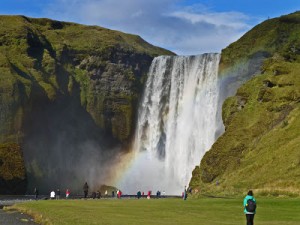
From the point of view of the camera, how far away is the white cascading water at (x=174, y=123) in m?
126

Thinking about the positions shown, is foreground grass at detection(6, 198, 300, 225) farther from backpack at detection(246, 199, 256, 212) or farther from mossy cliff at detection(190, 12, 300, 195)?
mossy cliff at detection(190, 12, 300, 195)

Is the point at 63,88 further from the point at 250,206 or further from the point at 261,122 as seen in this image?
the point at 250,206

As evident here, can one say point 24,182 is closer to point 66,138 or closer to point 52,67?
point 66,138

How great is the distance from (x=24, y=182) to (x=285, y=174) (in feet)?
213

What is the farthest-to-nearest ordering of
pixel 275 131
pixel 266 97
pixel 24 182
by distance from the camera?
1. pixel 24 182
2. pixel 266 97
3. pixel 275 131

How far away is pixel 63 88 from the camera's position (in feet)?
480

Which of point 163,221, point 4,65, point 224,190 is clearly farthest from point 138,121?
point 163,221

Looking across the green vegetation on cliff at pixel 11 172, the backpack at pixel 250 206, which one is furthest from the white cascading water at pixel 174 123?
the backpack at pixel 250 206

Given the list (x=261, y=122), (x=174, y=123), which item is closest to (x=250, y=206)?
(x=261, y=122)

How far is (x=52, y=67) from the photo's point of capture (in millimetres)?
146000

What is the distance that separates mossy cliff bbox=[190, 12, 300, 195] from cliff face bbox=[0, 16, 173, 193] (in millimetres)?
33344

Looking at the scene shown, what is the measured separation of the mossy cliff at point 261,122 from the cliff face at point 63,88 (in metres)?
33.3

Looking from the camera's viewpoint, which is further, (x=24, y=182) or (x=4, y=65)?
(x=4, y=65)

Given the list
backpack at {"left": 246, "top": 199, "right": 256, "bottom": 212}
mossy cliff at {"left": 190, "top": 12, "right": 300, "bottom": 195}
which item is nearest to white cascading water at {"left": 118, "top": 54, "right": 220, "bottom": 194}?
mossy cliff at {"left": 190, "top": 12, "right": 300, "bottom": 195}
